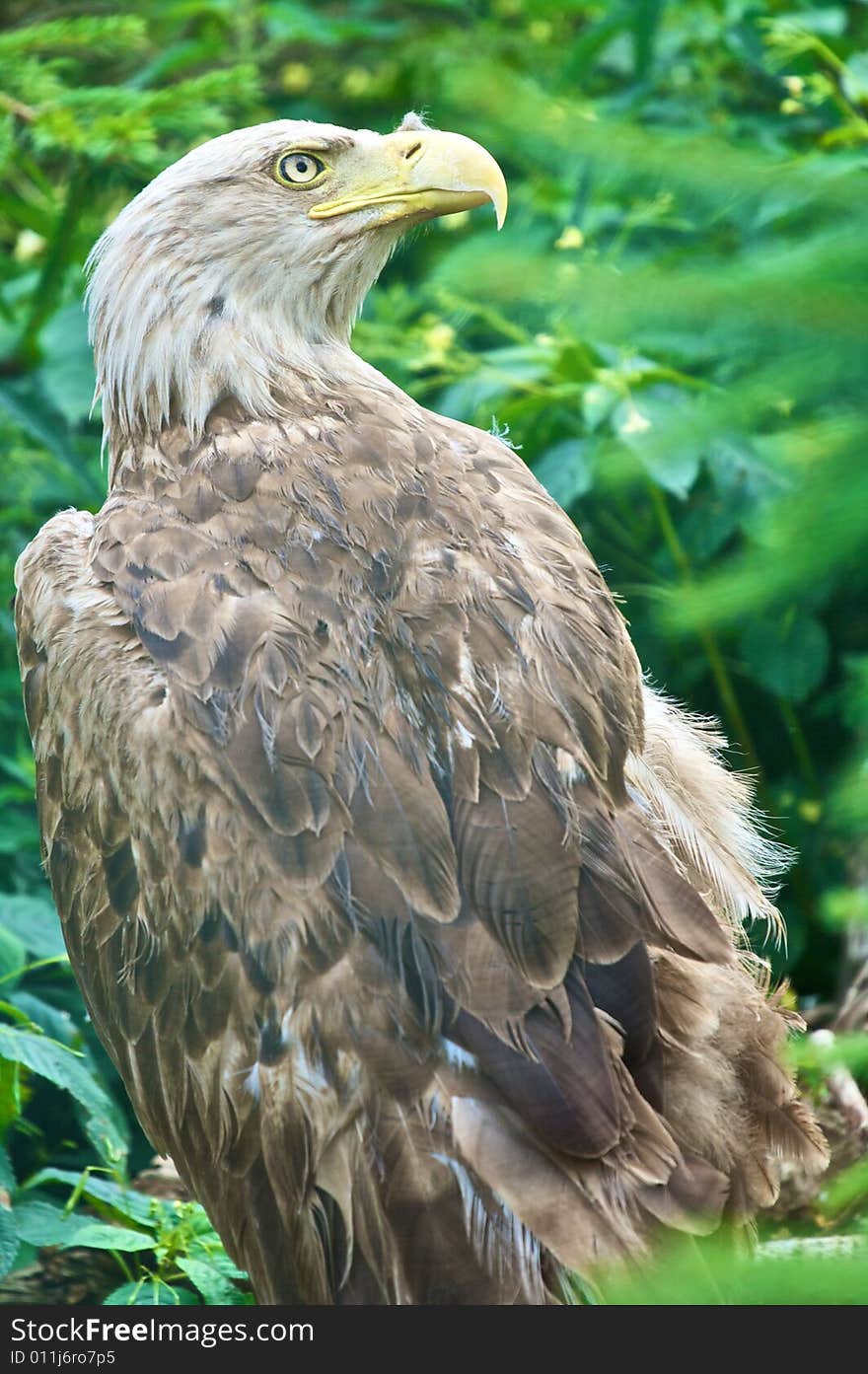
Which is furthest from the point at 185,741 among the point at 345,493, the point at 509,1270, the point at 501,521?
the point at 509,1270

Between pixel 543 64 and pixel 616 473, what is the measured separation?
4.79 meters

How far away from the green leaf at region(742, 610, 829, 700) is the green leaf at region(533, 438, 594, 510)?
1.94 ft

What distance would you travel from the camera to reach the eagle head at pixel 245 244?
10.8 feet

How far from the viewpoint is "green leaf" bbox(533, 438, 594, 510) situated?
420 centimetres

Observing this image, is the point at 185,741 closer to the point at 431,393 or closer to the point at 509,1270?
the point at 509,1270

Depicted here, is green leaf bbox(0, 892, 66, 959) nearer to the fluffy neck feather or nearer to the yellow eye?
the fluffy neck feather

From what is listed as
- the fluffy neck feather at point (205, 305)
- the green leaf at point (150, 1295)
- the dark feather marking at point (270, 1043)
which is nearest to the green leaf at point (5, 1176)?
the green leaf at point (150, 1295)

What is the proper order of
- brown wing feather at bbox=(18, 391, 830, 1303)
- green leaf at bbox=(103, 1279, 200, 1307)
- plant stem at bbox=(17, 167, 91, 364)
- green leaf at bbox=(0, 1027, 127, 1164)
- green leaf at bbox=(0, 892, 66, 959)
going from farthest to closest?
plant stem at bbox=(17, 167, 91, 364), green leaf at bbox=(0, 892, 66, 959), green leaf at bbox=(0, 1027, 127, 1164), green leaf at bbox=(103, 1279, 200, 1307), brown wing feather at bbox=(18, 391, 830, 1303)

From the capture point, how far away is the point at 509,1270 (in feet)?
8.27

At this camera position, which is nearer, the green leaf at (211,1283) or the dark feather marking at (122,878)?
the dark feather marking at (122,878)

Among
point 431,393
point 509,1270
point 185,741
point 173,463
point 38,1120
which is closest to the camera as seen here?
point 509,1270

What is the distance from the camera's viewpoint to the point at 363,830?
2.71 m

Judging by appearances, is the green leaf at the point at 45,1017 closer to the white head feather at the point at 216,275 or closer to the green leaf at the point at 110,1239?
the green leaf at the point at 110,1239

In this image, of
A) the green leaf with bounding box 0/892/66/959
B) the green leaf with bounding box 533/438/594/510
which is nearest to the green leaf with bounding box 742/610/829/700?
the green leaf with bounding box 533/438/594/510
